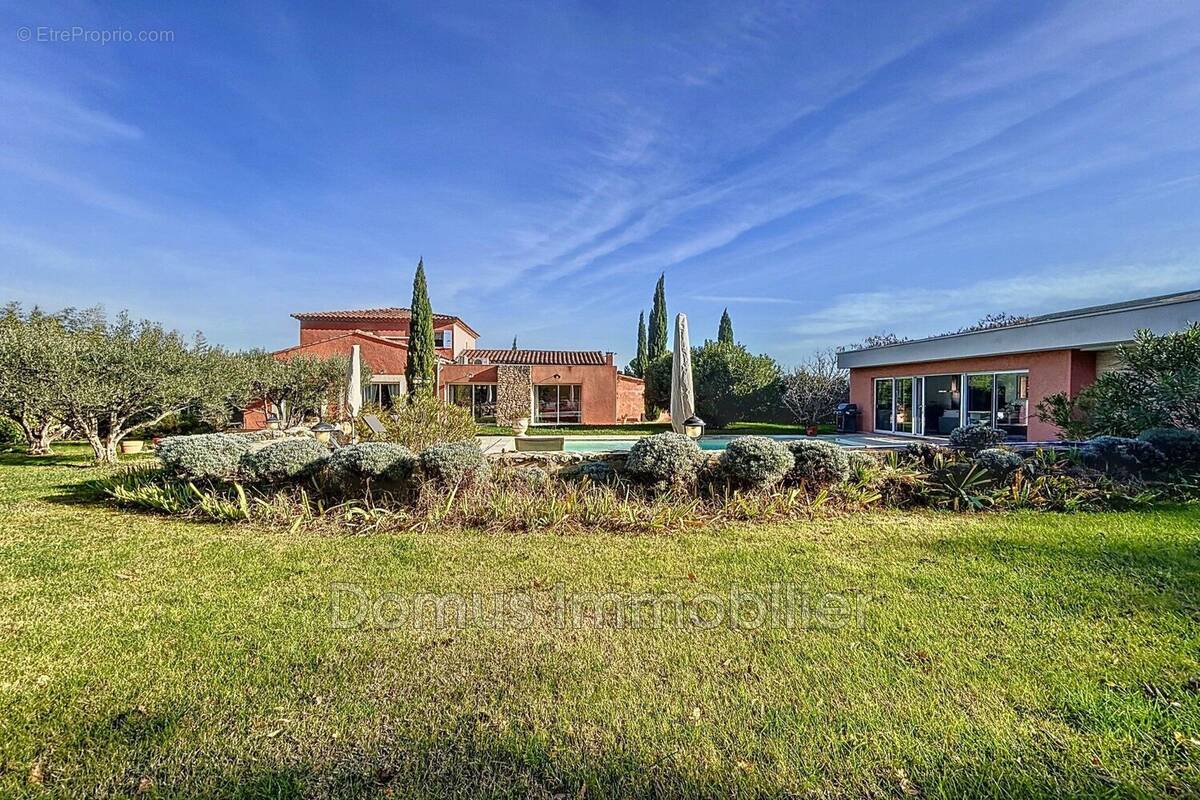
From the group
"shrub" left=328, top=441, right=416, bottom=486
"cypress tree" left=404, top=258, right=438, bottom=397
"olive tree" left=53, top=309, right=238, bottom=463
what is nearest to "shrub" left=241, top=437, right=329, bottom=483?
"shrub" left=328, top=441, right=416, bottom=486

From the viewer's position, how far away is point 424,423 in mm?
10414

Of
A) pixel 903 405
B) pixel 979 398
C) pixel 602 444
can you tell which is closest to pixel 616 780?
pixel 602 444

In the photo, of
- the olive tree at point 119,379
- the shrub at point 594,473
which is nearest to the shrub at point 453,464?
the shrub at point 594,473

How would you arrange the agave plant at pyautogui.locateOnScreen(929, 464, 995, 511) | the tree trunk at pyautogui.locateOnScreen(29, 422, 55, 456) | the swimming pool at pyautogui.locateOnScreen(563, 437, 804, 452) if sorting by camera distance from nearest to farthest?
the agave plant at pyautogui.locateOnScreen(929, 464, 995, 511), the tree trunk at pyautogui.locateOnScreen(29, 422, 55, 456), the swimming pool at pyautogui.locateOnScreen(563, 437, 804, 452)

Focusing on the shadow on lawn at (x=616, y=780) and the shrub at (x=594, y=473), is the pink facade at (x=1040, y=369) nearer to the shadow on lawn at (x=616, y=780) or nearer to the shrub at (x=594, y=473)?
the shrub at (x=594, y=473)

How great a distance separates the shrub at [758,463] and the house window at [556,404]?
21.4 meters

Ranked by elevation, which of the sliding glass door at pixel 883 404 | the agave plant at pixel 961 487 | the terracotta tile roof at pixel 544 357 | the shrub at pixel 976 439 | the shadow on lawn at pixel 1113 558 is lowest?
the shadow on lawn at pixel 1113 558

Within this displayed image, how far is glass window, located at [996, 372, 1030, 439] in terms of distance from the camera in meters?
15.6

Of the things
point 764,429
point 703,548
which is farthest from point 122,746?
point 764,429

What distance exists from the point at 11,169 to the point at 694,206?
15.6 m

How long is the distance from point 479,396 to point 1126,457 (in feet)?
86.1

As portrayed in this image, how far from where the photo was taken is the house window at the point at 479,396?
28859 mm

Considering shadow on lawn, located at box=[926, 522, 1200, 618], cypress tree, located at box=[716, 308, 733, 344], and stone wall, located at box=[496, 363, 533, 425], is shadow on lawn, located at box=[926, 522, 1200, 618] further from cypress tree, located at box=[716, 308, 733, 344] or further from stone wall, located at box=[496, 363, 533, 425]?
cypress tree, located at box=[716, 308, 733, 344]

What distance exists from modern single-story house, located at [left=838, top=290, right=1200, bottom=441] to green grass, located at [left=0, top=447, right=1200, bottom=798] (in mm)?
10650
